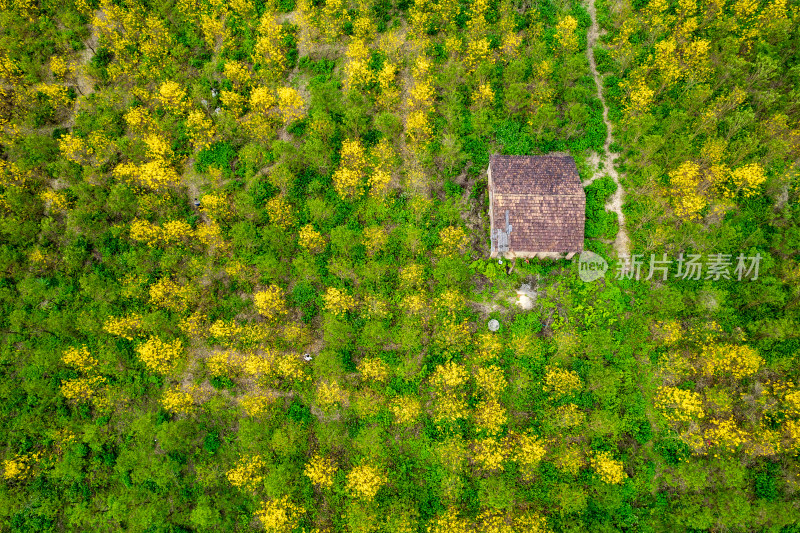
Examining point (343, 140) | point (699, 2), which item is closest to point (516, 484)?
point (343, 140)

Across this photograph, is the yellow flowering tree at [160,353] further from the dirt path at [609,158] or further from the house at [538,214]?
the dirt path at [609,158]

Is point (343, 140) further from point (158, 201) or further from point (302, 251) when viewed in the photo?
point (158, 201)

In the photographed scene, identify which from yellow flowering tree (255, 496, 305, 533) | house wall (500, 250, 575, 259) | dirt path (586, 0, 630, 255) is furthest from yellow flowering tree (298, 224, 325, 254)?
dirt path (586, 0, 630, 255)

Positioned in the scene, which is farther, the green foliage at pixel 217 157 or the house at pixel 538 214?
the green foliage at pixel 217 157

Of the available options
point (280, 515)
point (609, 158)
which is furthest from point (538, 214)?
point (280, 515)

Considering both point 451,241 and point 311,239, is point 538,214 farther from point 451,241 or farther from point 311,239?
point 311,239

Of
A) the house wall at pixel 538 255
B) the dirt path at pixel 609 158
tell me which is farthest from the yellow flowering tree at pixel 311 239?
the dirt path at pixel 609 158
